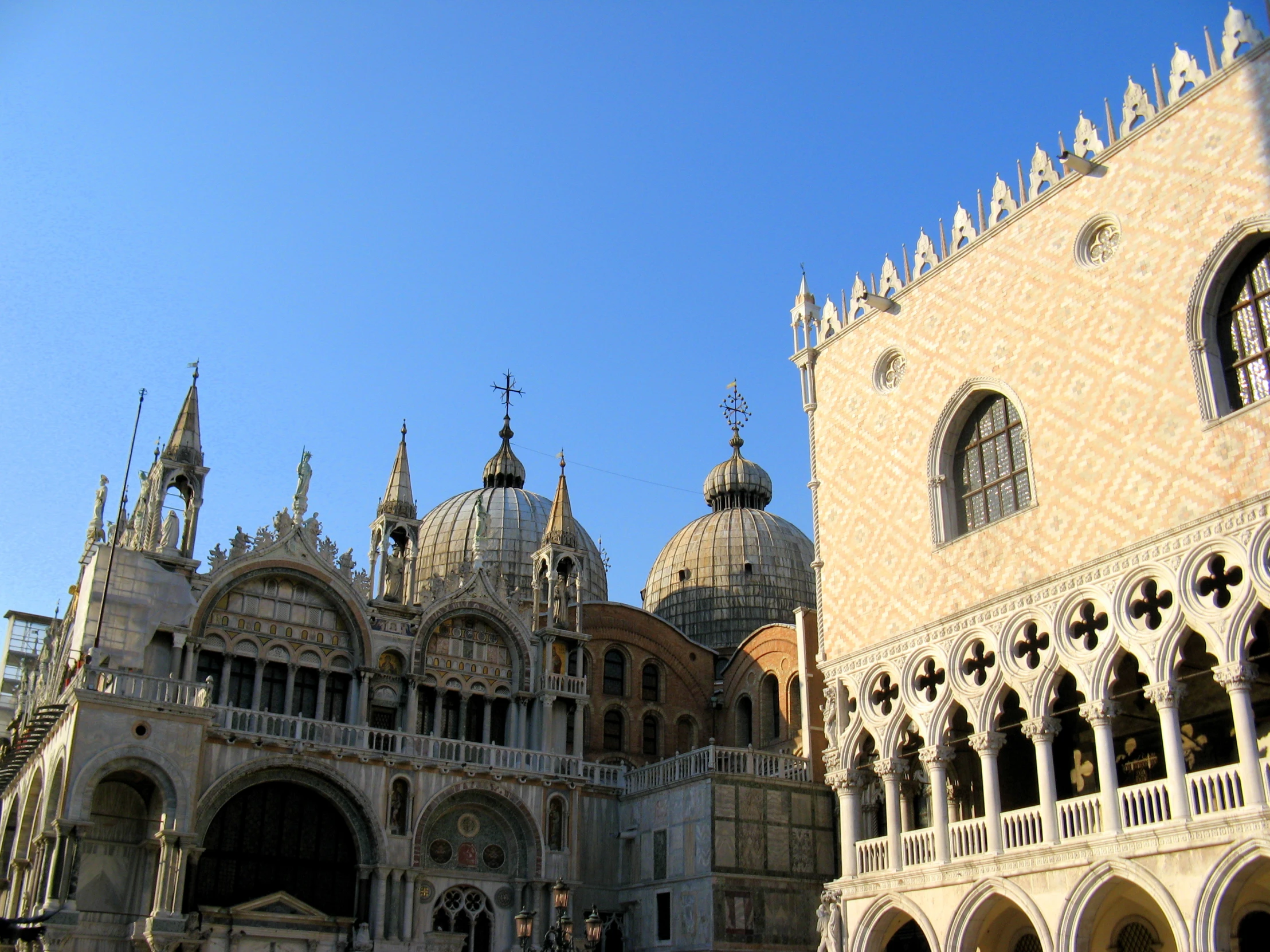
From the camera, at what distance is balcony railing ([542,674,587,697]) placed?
2714cm

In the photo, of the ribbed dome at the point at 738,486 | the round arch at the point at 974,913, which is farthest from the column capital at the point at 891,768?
the ribbed dome at the point at 738,486

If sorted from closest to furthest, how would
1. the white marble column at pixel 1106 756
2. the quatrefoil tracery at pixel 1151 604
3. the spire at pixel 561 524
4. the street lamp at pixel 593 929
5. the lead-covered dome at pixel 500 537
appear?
the street lamp at pixel 593 929, the quatrefoil tracery at pixel 1151 604, the white marble column at pixel 1106 756, the spire at pixel 561 524, the lead-covered dome at pixel 500 537

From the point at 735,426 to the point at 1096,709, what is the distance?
29.5 metres

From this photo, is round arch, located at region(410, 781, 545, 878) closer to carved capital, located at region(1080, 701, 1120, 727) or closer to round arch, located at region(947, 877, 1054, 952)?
round arch, located at region(947, 877, 1054, 952)

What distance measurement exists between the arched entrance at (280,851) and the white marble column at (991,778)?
38.1 feet

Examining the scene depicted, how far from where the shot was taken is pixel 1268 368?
15.2 metres

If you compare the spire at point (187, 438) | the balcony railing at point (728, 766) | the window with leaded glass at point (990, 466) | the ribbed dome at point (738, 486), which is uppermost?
the ribbed dome at point (738, 486)

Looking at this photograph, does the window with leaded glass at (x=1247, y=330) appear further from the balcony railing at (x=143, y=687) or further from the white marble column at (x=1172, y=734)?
the balcony railing at (x=143, y=687)

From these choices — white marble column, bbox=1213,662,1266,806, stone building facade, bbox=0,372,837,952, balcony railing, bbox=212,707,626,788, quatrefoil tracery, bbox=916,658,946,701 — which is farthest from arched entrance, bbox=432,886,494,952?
white marble column, bbox=1213,662,1266,806

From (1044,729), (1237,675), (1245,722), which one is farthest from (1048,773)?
(1237,675)

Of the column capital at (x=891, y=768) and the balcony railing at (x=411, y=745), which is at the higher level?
the balcony railing at (x=411, y=745)

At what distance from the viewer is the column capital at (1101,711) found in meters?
15.9

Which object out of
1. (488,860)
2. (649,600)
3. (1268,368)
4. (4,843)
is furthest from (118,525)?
(649,600)

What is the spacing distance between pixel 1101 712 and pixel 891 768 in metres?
4.14
